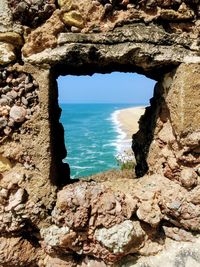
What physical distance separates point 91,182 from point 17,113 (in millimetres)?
724

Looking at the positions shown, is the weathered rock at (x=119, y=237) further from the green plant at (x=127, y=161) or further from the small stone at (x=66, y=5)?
the green plant at (x=127, y=161)

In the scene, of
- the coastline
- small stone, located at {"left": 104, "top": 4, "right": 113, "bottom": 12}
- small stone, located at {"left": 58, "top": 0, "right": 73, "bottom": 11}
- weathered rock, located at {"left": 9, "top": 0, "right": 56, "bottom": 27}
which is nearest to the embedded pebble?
weathered rock, located at {"left": 9, "top": 0, "right": 56, "bottom": 27}

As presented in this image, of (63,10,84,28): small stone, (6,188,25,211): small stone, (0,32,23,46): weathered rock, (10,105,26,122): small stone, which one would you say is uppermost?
(63,10,84,28): small stone

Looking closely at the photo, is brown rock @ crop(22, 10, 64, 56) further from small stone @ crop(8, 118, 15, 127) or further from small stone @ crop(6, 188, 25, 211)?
small stone @ crop(6, 188, 25, 211)

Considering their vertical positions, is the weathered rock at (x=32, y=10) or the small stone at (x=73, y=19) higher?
the weathered rock at (x=32, y=10)

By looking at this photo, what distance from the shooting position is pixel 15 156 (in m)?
2.61

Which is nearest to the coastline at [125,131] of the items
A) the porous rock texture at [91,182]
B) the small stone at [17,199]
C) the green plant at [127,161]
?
the green plant at [127,161]

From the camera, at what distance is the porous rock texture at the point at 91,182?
246 centimetres

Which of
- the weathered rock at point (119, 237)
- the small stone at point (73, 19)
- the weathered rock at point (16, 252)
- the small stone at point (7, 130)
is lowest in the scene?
the weathered rock at point (16, 252)

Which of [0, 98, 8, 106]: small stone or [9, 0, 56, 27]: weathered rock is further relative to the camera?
[0, 98, 8, 106]: small stone

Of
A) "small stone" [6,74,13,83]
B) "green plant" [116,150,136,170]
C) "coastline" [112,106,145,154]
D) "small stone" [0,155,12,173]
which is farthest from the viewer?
"coastline" [112,106,145,154]

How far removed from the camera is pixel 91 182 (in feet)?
8.90

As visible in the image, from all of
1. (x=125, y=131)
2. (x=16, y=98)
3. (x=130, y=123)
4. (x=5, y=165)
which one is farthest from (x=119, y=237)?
(x=130, y=123)

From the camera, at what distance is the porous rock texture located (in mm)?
2457
